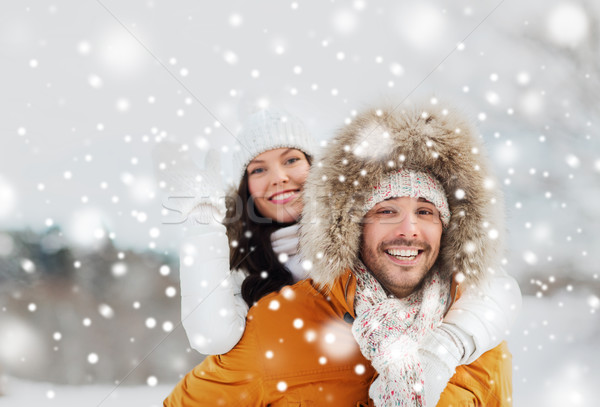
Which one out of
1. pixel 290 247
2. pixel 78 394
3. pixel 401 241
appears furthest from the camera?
pixel 78 394

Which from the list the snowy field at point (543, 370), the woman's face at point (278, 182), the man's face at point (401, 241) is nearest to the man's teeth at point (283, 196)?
the woman's face at point (278, 182)

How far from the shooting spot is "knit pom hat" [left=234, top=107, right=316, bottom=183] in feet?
5.48

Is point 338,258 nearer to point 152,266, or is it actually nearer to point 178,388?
point 178,388

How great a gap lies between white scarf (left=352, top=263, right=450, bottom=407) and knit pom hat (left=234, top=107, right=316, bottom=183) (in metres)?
0.63

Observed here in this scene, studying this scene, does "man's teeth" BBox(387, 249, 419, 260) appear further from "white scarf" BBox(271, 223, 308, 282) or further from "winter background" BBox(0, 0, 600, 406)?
"winter background" BBox(0, 0, 600, 406)

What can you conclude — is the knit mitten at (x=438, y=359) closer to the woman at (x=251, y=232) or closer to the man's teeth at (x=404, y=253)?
the man's teeth at (x=404, y=253)

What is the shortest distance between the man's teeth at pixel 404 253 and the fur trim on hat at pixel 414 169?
104mm

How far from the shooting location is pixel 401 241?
1193 millimetres

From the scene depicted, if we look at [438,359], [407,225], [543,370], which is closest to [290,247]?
[407,225]

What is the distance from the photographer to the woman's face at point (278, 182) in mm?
1610

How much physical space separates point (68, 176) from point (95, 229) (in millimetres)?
363

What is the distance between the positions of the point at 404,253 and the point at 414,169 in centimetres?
24

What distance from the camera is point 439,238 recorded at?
1271mm

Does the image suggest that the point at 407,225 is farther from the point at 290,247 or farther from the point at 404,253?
the point at 290,247
